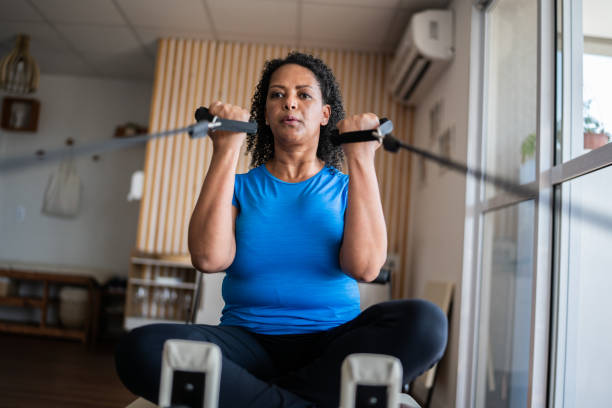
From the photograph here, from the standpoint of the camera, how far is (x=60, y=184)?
4.86m

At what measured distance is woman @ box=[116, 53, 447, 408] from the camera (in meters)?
0.94

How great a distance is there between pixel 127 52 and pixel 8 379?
283 cm

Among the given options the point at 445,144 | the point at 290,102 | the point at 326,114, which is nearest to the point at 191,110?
the point at 445,144

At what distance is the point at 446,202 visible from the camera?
304 centimetres

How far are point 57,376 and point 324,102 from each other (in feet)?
8.06

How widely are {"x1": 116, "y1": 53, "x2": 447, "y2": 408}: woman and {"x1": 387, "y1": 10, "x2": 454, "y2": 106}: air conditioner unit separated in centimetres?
206

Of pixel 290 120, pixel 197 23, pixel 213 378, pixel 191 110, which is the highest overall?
pixel 197 23

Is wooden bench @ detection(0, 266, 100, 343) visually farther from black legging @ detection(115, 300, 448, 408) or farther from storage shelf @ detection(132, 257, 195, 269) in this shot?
black legging @ detection(115, 300, 448, 408)

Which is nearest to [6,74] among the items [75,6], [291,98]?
[75,6]

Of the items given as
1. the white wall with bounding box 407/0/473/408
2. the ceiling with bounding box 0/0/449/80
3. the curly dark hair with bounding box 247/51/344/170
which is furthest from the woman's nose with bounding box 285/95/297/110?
the ceiling with bounding box 0/0/449/80

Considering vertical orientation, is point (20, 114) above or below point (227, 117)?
above

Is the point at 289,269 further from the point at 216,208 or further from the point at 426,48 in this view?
the point at 426,48

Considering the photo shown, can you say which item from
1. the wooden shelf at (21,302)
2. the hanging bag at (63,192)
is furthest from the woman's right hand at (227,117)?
the hanging bag at (63,192)

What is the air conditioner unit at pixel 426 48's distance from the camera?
122 inches
